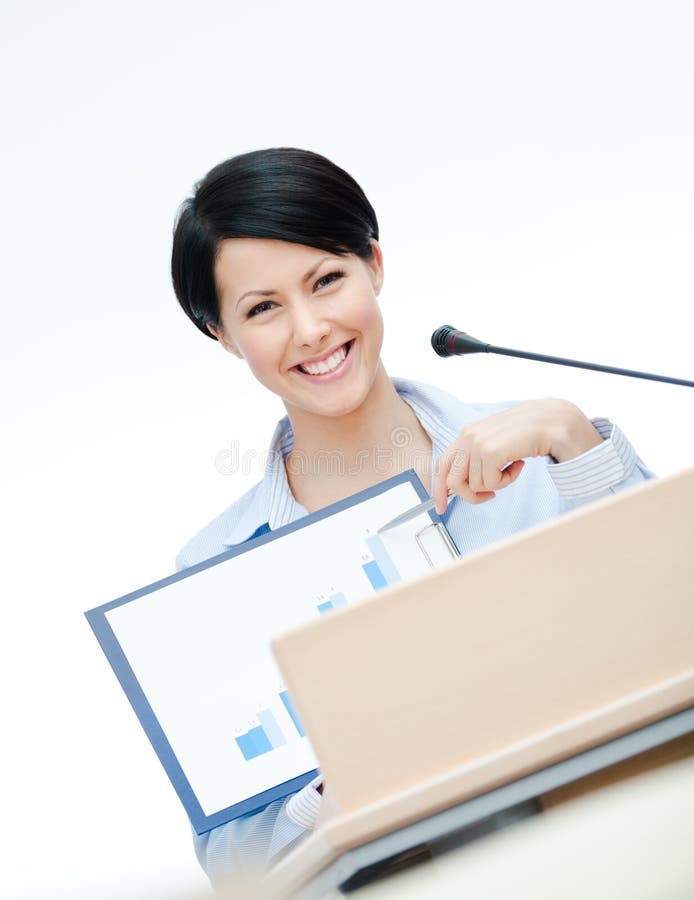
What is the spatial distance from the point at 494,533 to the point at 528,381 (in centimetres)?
103

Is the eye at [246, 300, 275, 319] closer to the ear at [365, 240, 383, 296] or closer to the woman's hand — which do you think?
the ear at [365, 240, 383, 296]

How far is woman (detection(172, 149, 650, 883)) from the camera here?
4.73ft

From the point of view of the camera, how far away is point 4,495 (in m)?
2.59

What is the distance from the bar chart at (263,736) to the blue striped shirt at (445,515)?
0.07 metres

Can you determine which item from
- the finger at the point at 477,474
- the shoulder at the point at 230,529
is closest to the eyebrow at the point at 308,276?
the shoulder at the point at 230,529

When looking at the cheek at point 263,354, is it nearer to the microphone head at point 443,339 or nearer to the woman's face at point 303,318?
the woman's face at point 303,318

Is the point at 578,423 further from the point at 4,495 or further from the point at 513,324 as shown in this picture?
the point at 4,495

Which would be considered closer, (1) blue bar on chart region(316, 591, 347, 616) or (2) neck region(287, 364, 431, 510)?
(1) blue bar on chart region(316, 591, 347, 616)

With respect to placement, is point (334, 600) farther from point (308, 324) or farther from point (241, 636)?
point (308, 324)

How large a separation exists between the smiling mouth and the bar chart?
436 mm

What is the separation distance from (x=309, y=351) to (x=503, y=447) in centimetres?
43

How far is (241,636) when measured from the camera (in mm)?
1351

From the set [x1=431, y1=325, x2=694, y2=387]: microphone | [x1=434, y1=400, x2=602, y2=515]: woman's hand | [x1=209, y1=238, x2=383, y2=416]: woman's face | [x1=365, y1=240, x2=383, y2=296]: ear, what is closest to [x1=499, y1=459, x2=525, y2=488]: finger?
[x1=434, y1=400, x2=602, y2=515]: woman's hand

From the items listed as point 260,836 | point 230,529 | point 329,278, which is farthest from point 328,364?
point 260,836
